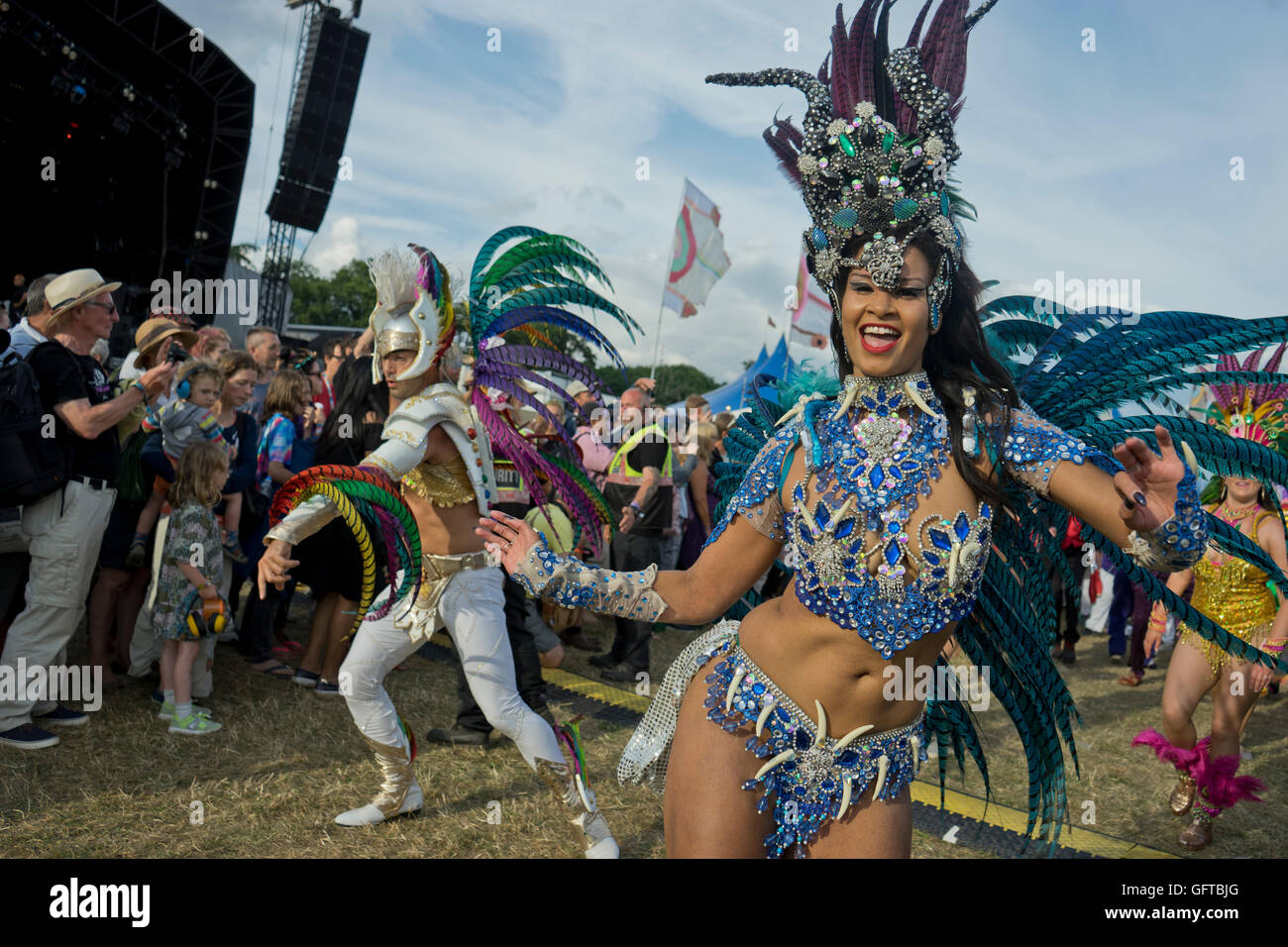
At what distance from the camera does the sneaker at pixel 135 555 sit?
208 inches

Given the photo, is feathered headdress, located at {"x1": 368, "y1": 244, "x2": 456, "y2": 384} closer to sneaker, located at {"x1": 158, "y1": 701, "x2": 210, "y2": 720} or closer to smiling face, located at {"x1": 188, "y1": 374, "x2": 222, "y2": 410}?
smiling face, located at {"x1": 188, "y1": 374, "x2": 222, "y2": 410}

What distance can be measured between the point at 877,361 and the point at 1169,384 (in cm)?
86

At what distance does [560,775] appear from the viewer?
3.82m

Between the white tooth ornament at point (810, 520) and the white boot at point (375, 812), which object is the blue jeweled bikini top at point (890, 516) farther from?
the white boot at point (375, 812)

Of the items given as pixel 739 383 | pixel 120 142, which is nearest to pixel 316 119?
pixel 120 142

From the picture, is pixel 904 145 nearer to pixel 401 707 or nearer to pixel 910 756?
pixel 910 756

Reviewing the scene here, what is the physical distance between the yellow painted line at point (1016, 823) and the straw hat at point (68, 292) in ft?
16.0

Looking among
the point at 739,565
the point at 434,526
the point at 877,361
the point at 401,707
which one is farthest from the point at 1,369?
the point at 877,361

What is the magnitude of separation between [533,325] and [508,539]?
2212mm

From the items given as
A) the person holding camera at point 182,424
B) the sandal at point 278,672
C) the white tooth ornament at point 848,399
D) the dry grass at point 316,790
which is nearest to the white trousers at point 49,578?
the dry grass at point 316,790

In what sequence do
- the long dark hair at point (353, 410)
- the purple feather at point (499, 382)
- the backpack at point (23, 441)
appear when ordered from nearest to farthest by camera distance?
the purple feather at point (499, 382) < the backpack at point (23, 441) < the long dark hair at point (353, 410)

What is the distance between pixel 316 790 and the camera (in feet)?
14.3

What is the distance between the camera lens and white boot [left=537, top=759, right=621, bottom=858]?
3814 mm

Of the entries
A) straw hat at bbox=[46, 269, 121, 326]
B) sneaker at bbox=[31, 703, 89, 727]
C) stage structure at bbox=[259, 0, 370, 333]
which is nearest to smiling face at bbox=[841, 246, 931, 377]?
straw hat at bbox=[46, 269, 121, 326]
